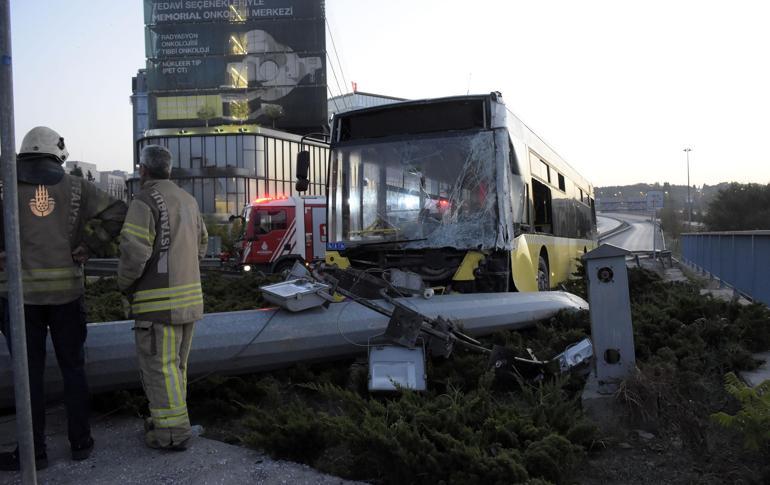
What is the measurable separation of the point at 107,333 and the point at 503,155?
491cm

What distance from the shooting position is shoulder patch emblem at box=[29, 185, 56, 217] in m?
3.58

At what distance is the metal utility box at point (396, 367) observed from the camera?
15.1 feet

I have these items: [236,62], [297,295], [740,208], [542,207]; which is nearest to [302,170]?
[297,295]

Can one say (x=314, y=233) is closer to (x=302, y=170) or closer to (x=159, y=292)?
(x=302, y=170)

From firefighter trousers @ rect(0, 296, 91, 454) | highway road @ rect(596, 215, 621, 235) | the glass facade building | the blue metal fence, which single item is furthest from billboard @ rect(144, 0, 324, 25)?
firefighter trousers @ rect(0, 296, 91, 454)

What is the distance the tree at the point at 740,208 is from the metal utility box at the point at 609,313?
172 feet

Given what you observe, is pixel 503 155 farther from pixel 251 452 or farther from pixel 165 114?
pixel 165 114

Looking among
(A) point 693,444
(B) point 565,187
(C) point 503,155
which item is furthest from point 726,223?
(A) point 693,444

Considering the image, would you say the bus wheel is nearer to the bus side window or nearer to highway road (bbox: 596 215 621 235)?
the bus side window

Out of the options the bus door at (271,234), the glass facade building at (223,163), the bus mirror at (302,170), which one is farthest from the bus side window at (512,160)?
the glass facade building at (223,163)

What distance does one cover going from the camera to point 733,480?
126 inches

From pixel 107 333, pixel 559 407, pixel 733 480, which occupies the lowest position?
pixel 733 480

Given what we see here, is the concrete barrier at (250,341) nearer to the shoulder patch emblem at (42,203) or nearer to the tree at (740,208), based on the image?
the shoulder patch emblem at (42,203)

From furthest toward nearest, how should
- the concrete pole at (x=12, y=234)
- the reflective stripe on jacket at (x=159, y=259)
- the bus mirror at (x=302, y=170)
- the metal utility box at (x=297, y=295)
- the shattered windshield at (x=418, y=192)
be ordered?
the bus mirror at (x=302, y=170) < the shattered windshield at (x=418, y=192) < the metal utility box at (x=297, y=295) < the reflective stripe on jacket at (x=159, y=259) < the concrete pole at (x=12, y=234)
